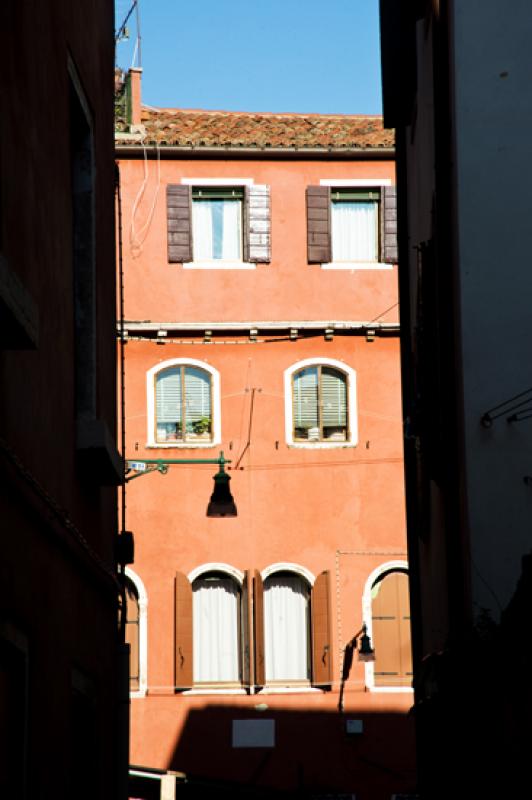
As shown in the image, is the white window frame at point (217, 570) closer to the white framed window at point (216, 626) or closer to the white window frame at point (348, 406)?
the white framed window at point (216, 626)

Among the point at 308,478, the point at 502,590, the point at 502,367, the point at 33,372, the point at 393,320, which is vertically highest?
the point at 393,320

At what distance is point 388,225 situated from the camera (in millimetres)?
25688

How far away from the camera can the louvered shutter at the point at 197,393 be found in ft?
82.4

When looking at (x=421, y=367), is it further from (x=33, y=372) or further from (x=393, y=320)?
(x=393, y=320)

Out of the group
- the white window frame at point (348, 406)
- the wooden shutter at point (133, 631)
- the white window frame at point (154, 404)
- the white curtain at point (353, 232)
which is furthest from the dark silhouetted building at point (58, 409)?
the white curtain at point (353, 232)

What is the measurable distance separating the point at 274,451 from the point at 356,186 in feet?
14.7

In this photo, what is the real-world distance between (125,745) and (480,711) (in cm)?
285

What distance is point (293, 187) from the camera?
25.8 m

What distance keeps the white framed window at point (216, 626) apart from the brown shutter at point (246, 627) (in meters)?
0.07

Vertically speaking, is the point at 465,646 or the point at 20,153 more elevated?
the point at 20,153

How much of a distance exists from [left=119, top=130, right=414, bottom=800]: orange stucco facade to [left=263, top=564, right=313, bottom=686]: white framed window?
0.59 ft

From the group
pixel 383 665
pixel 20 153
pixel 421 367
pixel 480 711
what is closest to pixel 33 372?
pixel 20 153

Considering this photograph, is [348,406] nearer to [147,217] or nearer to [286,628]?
[286,628]

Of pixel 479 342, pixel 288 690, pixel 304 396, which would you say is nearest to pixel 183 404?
pixel 304 396
